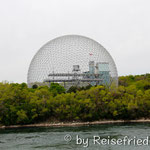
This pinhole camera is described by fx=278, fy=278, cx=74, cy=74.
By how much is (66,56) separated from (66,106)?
1988 centimetres

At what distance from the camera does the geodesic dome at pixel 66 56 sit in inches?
2452

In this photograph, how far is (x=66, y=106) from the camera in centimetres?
4584

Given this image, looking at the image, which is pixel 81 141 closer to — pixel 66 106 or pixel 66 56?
pixel 66 106

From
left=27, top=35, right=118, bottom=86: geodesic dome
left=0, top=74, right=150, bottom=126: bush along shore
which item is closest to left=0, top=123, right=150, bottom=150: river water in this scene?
left=0, top=74, right=150, bottom=126: bush along shore

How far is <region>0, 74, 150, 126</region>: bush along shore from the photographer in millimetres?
45156

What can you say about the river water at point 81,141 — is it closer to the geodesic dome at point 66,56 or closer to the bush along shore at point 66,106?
the bush along shore at point 66,106

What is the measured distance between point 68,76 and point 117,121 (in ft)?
61.1

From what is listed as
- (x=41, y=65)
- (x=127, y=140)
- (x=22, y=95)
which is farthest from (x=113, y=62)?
(x=127, y=140)

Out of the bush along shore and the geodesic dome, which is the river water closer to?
the bush along shore

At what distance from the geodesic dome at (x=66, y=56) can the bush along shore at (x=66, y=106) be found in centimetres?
1432

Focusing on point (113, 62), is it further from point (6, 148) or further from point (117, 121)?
point (6, 148)

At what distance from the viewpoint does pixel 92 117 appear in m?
46.0

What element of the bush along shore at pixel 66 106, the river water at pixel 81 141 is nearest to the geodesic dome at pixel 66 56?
the bush along shore at pixel 66 106

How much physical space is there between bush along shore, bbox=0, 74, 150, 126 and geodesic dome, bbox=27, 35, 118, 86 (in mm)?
14318
